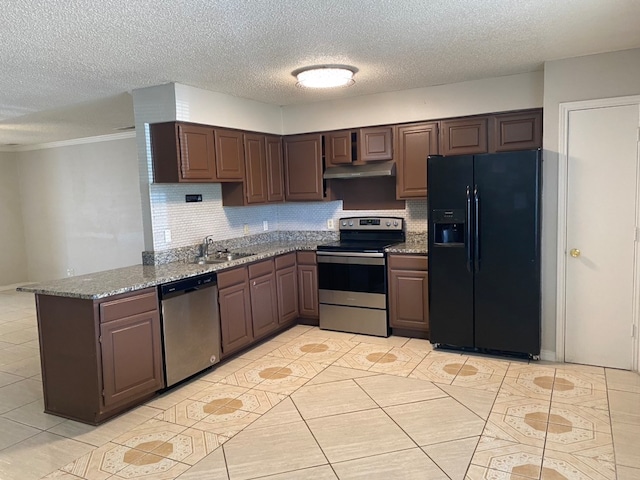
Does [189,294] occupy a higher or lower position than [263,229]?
lower

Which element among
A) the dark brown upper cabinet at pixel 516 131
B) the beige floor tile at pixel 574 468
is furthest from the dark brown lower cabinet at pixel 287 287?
the beige floor tile at pixel 574 468

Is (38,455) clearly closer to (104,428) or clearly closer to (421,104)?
(104,428)

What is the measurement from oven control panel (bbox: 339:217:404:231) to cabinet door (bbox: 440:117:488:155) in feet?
3.00

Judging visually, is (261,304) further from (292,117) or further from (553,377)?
(553,377)

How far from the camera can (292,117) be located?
5.34m

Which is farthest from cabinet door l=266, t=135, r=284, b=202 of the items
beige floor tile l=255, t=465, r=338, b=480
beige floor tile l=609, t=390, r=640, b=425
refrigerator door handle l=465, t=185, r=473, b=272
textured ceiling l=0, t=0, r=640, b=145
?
beige floor tile l=609, t=390, r=640, b=425

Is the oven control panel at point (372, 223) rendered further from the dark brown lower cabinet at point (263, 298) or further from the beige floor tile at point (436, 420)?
the beige floor tile at point (436, 420)

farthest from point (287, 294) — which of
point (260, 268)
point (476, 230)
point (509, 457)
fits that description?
point (509, 457)

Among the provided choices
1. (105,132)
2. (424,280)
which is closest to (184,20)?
(424,280)

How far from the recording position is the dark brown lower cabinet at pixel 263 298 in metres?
4.44

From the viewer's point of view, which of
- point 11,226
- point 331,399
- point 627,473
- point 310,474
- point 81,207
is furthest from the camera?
point 11,226

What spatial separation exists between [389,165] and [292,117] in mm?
1329

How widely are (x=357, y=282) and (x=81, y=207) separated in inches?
201

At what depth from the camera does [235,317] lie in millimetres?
4180
